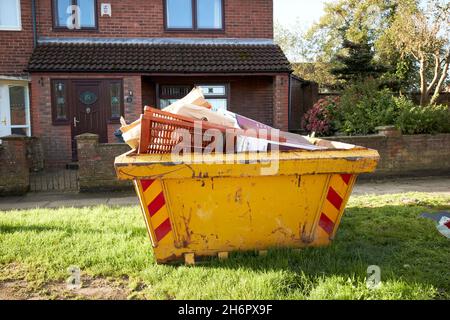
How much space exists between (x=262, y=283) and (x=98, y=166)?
5.87 metres

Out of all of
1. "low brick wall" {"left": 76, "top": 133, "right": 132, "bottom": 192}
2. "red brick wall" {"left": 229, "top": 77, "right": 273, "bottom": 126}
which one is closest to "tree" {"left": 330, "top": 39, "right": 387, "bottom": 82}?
"red brick wall" {"left": 229, "top": 77, "right": 273, "bottom": 126}

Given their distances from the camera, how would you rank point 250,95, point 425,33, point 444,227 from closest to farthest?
point 444,227
point 250,95
point 425,33

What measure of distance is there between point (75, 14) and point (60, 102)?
120 inches

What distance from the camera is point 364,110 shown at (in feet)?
A: 33.0

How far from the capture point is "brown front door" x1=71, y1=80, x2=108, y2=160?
11430mm

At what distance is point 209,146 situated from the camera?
3.61 m

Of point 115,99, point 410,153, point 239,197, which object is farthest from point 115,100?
point 239,197

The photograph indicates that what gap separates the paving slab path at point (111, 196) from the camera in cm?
693

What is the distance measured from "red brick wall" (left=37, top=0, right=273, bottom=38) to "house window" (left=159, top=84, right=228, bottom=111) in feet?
5.54

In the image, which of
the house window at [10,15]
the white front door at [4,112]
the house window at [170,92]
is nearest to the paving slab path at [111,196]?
the white front door at [4,112]

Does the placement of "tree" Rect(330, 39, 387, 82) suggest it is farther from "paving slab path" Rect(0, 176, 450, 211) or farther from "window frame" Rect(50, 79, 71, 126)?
"window frame" Rect(50, 79, 71, 126)

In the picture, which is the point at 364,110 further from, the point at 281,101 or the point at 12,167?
the point at 12,167
